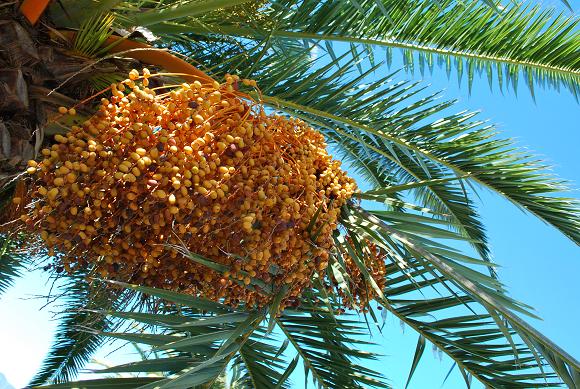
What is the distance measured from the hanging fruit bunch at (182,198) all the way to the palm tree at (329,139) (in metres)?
0.09

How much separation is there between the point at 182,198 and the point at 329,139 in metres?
2.43

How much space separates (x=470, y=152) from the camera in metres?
4.14

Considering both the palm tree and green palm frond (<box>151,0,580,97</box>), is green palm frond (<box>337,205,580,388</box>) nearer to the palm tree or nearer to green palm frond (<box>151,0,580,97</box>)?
the palm tree

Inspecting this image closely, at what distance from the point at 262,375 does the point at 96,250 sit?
1315 millimetres

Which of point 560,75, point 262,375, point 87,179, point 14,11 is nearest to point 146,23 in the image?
point 14,11

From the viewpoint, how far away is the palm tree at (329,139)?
88.4 inches

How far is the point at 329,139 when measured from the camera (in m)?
4.26

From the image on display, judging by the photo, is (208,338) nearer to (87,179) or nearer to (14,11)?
(87,179)

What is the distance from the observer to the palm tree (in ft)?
7.36

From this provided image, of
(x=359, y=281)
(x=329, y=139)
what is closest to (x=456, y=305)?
(x=359, y=281)

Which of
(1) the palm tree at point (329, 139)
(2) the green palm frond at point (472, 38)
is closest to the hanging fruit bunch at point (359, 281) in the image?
(1) the palm tree at point (329, 139)

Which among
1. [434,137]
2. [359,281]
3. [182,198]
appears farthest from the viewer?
[434,137]

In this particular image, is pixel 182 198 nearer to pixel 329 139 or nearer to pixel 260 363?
pixel 260 363

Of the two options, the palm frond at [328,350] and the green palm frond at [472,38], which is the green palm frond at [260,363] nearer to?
the palm frond at [328,350]
